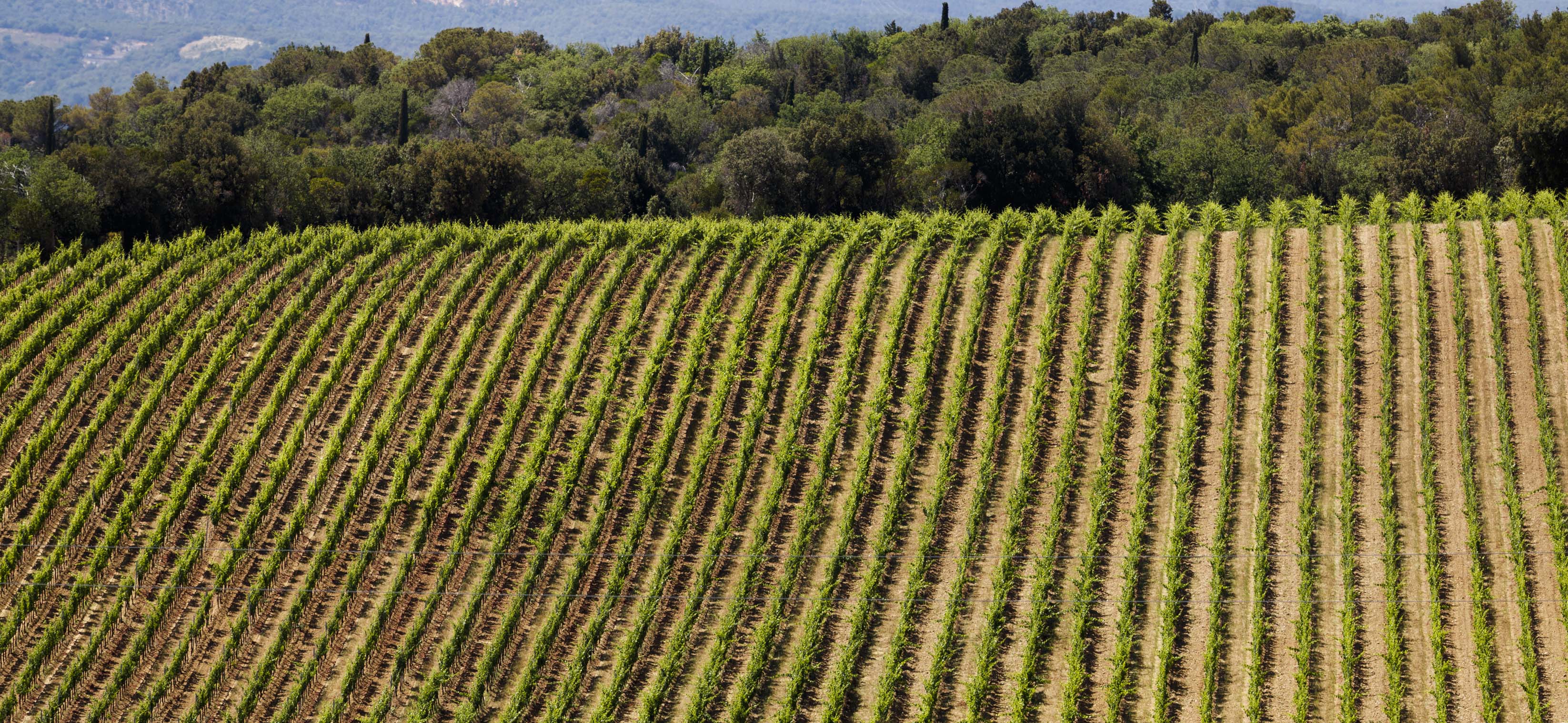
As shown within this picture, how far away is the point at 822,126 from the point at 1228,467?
74.1 feet

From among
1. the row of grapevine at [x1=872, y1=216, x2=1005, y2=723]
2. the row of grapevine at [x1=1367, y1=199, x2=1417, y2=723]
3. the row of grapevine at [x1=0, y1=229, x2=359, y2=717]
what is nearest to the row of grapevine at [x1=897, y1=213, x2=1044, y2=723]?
the row of grapevine at [x1=872, y1=216, x2=1005, y2=723]

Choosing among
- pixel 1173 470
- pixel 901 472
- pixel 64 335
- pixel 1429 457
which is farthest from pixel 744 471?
pixel 64 335

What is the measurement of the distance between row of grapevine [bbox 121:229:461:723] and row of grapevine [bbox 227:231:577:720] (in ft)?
3.90

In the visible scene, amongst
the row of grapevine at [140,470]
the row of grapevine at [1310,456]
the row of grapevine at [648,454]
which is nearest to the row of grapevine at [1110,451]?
the row of grapevine at [1310,456]

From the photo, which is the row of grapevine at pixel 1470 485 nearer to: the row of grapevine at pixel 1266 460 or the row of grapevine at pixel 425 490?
the row of grapevine at pixel 1266 460

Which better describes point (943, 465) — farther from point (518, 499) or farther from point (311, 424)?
point (311, 424)

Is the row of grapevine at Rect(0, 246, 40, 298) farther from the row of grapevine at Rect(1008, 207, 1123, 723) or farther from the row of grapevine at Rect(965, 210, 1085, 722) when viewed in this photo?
the row of grapevine at Rect(1008, 207, 1123, 723)

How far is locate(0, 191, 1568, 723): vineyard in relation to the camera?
17.0 meters

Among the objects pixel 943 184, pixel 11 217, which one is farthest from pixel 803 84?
pixel 11 217

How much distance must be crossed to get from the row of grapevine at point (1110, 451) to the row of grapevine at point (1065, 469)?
12.0 inches

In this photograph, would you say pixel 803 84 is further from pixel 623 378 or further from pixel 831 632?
pixel 831 632

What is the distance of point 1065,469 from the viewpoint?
65.1 feet

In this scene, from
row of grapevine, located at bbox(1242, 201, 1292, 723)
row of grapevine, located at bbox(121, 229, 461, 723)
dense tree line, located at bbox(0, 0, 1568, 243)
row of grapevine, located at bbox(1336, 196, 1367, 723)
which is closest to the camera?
row of grapevine, located at bbox(1336, 196, 1367, 723)

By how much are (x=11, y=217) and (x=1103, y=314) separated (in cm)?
2554
